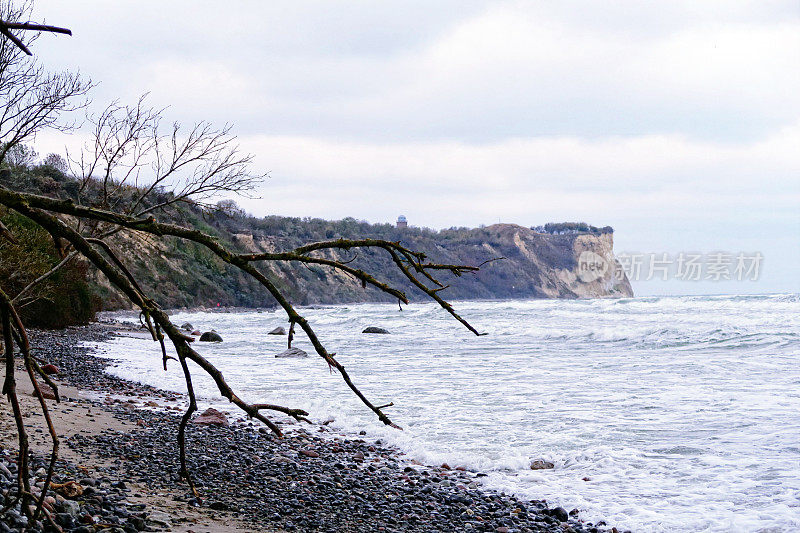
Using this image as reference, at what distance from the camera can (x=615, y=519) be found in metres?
5.43

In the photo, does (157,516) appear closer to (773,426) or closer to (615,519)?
(615,519)

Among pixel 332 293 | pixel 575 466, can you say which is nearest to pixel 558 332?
pixel 575 466

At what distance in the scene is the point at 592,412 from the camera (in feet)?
31.8

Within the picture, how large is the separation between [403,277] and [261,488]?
9070 centimetres

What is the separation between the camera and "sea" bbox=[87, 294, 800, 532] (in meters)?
6.00

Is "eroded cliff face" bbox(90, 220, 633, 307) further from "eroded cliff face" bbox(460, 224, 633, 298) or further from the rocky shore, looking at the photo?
the rocky shore

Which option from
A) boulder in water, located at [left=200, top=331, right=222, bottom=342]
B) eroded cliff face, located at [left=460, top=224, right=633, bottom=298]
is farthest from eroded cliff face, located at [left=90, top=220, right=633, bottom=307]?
boulder in water, located at [left=200, top=331, right=222, bottom=342]

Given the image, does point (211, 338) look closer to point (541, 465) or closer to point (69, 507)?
point (541, 465)

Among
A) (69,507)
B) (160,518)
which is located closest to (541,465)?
(160,518)

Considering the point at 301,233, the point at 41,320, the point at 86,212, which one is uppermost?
the point at 301,233

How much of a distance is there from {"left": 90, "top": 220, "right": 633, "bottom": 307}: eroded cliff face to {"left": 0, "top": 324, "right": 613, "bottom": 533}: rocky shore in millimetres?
35305

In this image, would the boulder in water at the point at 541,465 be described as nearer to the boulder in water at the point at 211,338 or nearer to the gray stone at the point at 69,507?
the gray stone at the point at 69,507

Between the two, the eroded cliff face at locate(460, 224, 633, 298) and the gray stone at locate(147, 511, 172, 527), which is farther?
the eroded cliff face at locate(460, 224, 633, 298)

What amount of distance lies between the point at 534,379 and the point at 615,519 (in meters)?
7.91
